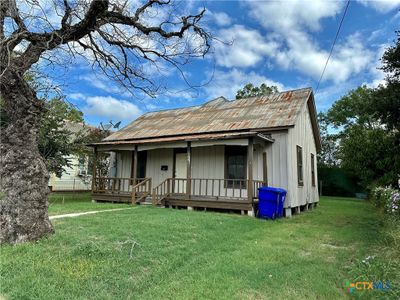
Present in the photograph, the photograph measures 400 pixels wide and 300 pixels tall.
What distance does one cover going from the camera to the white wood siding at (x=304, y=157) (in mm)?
11195

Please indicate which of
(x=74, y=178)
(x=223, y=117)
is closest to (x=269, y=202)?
(x=223, y=117)

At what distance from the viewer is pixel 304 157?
44.4 ft

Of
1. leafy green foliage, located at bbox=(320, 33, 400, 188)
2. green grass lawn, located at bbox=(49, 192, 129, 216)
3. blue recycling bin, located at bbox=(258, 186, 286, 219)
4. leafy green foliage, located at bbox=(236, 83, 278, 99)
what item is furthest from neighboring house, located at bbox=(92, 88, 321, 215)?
leafy green foliage, located at bbox=(236, 83, 278, 99)

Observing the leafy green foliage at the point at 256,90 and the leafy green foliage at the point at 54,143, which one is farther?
the leafy green foliage at the point at 256,90


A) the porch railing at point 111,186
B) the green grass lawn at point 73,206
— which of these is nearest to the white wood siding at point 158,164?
the porch railing at point 111,186

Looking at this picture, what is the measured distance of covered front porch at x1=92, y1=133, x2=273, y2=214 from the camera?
10.5m

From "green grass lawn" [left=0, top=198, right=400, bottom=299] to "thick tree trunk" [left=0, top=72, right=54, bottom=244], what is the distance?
1.13 feet

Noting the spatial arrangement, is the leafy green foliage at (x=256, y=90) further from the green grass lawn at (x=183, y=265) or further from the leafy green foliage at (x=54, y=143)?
the green grass lawn at (x=183, y=265)

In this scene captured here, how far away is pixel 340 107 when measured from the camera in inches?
1455

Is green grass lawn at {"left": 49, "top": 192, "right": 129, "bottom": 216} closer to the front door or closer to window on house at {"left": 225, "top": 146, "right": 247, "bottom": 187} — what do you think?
the front door

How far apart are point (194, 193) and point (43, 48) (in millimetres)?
8204

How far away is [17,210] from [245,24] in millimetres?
7687

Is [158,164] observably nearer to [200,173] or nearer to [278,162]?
[200,173]

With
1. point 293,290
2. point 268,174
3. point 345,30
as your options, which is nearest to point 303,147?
point 268,174
